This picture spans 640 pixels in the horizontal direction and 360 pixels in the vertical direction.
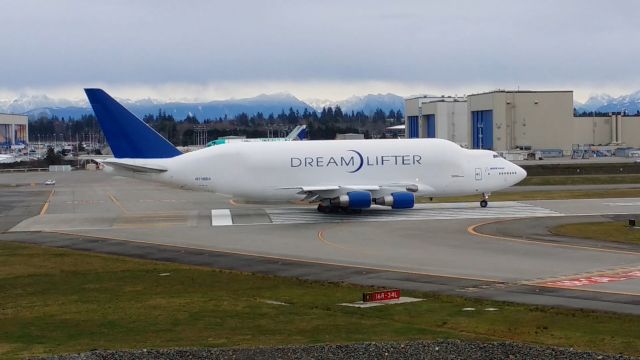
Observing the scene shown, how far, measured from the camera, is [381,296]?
24.2 meters

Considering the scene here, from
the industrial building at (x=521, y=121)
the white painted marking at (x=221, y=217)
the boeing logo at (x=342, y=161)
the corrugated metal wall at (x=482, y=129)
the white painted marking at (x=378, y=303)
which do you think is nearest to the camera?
the white painted marking at (x=378, y=303)

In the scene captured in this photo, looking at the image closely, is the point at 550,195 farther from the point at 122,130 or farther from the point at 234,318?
the point at 234,318

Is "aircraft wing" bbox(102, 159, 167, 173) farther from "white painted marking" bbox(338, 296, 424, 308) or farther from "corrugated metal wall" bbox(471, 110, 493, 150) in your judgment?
"corrugated metal wall" bbox(471, 110, 493, 150)

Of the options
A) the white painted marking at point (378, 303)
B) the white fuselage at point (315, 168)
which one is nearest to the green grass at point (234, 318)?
the white painted marking at point (378, 303)

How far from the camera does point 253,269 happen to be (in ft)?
104

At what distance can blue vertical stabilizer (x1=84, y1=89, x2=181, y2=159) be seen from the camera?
49.4 m

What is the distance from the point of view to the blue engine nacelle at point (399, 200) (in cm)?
4975

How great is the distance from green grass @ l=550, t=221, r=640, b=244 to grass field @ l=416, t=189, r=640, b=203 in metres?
16.4

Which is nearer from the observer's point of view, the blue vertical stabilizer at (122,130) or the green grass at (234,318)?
the green grass at (234,318)

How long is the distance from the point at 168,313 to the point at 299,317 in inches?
145

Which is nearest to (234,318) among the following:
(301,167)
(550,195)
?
(301,167)

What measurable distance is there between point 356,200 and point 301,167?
167 inches

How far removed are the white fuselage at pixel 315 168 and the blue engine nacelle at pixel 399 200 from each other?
0.74 meters

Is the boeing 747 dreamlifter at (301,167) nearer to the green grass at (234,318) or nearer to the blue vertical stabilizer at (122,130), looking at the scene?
the blue vertical stabilizer at (122,130)
